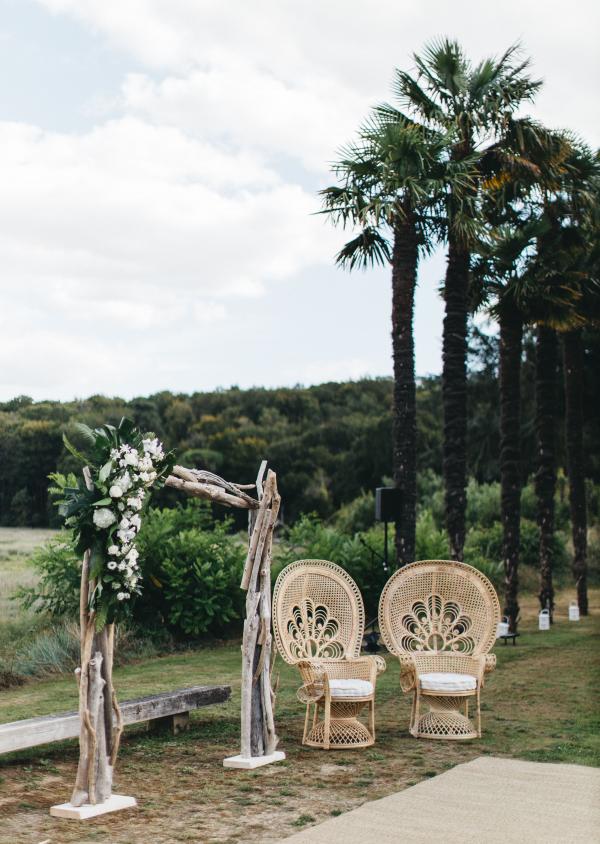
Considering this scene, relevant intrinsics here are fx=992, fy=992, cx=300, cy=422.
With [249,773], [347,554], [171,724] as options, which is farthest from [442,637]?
[347,554]

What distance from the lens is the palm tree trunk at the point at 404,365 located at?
1460cm

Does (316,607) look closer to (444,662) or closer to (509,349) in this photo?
(444,662)

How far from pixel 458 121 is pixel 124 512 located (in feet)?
35.4

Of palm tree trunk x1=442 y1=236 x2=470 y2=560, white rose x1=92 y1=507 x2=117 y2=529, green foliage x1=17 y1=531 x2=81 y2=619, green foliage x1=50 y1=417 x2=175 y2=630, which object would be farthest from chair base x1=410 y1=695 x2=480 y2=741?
palm tree trunk x1=442 y1=236 x2=470 y2=560

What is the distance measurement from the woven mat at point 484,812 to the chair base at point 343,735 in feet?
3.67

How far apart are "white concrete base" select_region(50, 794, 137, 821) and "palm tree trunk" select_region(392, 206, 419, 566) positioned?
9.25 m

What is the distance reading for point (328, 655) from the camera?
8.67 meters

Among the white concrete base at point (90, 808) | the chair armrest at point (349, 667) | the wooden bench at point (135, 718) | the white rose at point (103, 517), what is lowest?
the white concrete base at point (90, 808)

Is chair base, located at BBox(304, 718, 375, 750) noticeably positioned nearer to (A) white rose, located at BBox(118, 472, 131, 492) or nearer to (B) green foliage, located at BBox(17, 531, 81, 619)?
(A) white rose, located at BBox(118, 472, 131, 492)

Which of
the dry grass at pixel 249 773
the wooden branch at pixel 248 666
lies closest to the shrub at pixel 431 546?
the dry grass at pixel 249 773

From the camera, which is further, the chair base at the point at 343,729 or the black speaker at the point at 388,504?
the black speaker at the point at 388,504

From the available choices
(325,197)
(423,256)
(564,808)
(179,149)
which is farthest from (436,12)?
(179,149)

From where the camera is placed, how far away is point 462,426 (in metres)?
15.0

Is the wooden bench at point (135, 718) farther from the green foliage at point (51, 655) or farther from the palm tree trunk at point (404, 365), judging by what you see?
the palm tree trunk at point (404, 365)
